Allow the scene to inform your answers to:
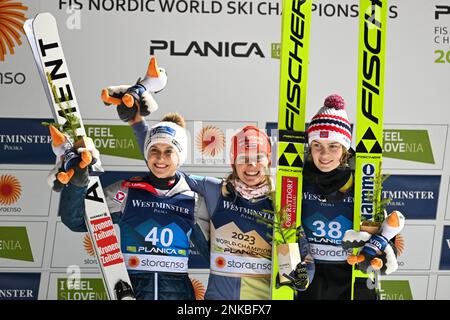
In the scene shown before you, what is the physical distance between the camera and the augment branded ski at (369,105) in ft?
11.9

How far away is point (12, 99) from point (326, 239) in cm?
203

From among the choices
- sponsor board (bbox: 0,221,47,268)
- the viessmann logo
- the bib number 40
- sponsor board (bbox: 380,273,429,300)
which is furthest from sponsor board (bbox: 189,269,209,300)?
the viessmann logo

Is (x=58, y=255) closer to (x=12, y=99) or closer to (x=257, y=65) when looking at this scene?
(x=12, y=99)

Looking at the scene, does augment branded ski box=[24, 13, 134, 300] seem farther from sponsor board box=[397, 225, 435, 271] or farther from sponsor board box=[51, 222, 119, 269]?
sponsor board box=[397, 225, 435, 271]

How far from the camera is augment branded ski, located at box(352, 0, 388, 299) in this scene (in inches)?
143

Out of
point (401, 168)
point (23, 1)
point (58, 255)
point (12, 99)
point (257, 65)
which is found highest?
A: point (23, 1)

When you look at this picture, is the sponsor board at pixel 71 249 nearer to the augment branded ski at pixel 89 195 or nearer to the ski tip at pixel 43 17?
the augment branded ski at pixel 89 195

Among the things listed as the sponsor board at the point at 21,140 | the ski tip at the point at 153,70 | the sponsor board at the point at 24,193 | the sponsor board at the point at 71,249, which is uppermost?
the ski tip at the point at 153,70

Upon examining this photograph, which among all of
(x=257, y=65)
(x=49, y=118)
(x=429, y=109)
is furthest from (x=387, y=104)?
(x=49, y=118)

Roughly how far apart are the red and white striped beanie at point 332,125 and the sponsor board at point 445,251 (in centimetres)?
114

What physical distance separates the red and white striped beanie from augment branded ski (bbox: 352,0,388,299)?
0.23 ft

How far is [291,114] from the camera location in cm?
369

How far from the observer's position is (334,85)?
4.31 metres

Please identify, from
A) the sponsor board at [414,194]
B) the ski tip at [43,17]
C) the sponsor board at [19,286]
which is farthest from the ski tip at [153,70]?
the sponsor board at [414,194]
